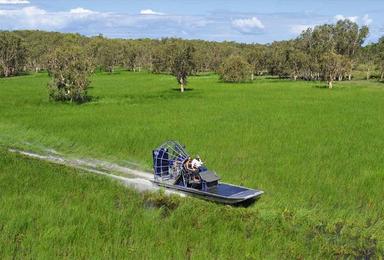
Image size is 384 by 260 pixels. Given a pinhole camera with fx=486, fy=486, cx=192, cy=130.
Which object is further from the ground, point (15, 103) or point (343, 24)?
point (343, 24)

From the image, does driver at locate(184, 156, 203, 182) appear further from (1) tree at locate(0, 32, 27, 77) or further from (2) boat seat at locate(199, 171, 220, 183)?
(1) tree at locate(0, 32, 27, 77)

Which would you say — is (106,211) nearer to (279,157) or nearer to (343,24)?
(279,157)

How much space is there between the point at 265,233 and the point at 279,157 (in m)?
8.96

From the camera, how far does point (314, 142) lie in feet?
78.8

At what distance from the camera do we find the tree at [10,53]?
3986 inches

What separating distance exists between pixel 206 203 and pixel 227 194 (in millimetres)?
677

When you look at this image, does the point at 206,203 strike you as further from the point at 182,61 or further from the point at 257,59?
the point at 257,59

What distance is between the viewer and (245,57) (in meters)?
103

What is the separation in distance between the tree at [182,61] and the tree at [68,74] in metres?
13.5

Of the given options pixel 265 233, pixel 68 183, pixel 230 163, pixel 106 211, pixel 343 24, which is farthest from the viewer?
pixel 343 24

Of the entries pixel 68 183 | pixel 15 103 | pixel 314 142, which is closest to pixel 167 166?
pixel 68 183

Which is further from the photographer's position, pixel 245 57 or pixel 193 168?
pixel 245 57

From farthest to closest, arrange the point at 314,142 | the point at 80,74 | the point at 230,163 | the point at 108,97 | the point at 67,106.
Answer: the point at 108,97 < the point at 80,74 < the point at 67,106 < the point at 314,142 < the point at 230,163

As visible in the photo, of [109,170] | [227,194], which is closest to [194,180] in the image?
[227,194]
